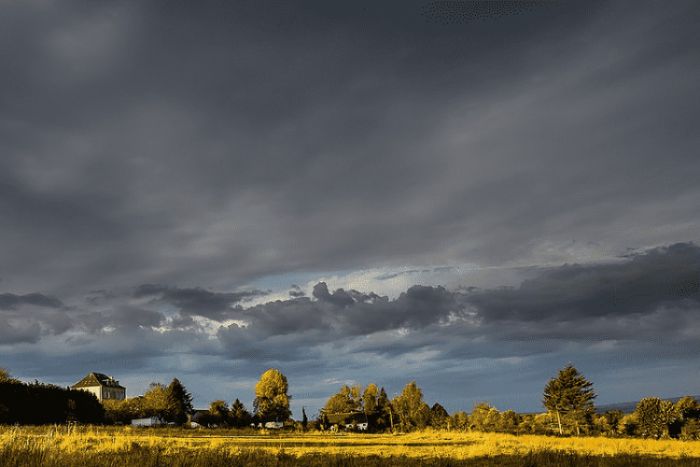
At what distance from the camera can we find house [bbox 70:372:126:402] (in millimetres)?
142125

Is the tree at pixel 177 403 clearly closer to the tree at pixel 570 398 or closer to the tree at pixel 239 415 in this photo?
the tree at pixel 239 415

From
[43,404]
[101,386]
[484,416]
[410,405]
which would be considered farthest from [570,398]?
[101,386]

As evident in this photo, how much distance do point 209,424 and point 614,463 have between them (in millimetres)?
72450

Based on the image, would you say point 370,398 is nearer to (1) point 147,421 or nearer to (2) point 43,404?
(1) point 147,421

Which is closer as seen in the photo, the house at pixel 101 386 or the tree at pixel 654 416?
the tree at pixel 654 416

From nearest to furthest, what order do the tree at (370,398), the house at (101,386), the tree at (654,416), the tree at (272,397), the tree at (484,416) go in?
the tree at (654,416)
the tree at (484,416)
the tree at (272,397)
the tree at (370,398)
the house at (101,386)

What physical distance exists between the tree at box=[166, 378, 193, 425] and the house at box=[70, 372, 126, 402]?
6169 cm

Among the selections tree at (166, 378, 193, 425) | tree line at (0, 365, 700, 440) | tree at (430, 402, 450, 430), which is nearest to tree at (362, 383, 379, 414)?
tree line at (0, 365, 700, 440)

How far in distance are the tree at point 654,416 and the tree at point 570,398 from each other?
53.1ft

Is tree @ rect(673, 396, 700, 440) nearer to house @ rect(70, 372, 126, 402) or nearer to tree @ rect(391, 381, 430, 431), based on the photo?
tree @ rect(391, 381, 430, 431)

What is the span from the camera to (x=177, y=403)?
86062mm

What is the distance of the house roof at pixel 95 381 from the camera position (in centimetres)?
14375

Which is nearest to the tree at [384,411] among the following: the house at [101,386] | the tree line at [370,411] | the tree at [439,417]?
the tree line at [370,411]

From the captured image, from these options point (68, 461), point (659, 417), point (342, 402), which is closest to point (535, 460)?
point (68, 461)
